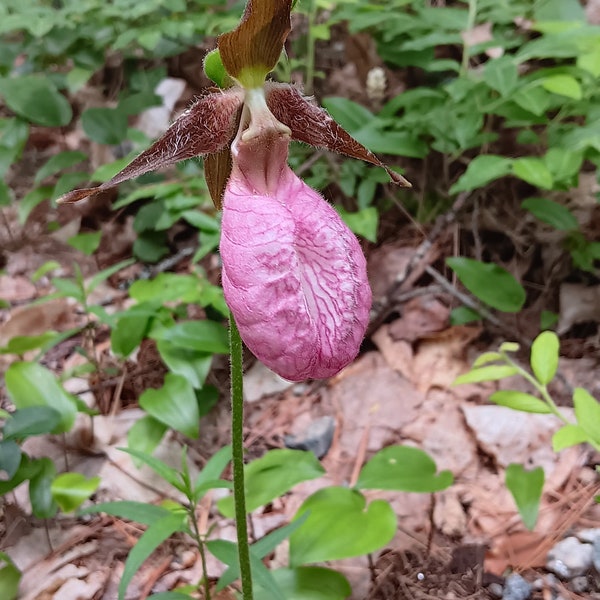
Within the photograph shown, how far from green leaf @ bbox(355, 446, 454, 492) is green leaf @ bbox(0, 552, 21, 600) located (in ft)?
2.59

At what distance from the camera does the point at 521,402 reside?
1.23m

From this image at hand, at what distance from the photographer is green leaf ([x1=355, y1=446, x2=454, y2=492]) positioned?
131 cm

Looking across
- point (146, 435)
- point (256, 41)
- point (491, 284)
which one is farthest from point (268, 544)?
point (491, 284)

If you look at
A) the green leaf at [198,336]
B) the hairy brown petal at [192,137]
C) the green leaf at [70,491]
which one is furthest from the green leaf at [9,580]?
the hairy brown petal at [192,137]

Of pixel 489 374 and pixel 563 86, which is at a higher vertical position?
pixel 563 86

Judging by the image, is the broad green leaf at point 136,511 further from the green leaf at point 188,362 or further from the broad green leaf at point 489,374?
the broad green leaf at point 489,374

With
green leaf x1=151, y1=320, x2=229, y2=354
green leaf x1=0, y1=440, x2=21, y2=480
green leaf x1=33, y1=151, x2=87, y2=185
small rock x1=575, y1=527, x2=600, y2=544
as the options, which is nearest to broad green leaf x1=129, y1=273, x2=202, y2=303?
green leaf x1=151, y1=320, x2=229, y2=354

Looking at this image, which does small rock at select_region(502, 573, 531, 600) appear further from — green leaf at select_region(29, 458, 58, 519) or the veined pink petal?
green leaf at select_region(29, 458, 58, 519)

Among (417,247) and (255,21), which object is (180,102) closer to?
(417,247)

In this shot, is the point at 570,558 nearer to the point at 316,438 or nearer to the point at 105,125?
the point at 316,438

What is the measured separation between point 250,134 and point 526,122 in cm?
119

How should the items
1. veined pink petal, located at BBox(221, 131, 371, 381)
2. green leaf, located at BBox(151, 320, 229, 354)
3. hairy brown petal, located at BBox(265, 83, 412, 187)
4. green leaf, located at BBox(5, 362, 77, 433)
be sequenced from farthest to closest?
green leaf, located at BBox(151, 320, 229, 354), green leaf, located at BBox(5, 362, 77, 433), hairy brown petal, located at BBox(265, 83, 412, 187), veined pink petal, located at BBox(221, 131, 371, 381)

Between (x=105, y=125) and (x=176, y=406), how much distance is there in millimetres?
1456

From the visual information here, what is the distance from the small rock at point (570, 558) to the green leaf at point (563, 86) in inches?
42.3
